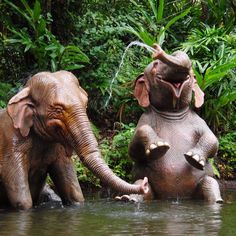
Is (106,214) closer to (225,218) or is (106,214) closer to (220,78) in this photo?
(225,218)

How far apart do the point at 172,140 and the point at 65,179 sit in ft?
4.37

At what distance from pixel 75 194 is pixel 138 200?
0.63 metres

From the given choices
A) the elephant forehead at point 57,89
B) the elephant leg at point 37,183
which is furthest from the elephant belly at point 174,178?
the elephant forehead at point 57,89

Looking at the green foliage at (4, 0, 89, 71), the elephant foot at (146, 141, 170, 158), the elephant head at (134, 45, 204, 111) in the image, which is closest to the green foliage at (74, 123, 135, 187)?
the green foliage at (4, 0, 89, 71)

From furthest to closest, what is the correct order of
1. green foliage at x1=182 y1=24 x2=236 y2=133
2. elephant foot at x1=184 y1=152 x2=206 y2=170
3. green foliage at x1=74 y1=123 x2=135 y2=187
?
1. green foliage at x1=182 y1=24 x2=236 y2=133
2. green foliage at x1=74 y1=123 x2=135 y2=187
3. elephant foot at x1=184 y1=152 x2=206 y2=170

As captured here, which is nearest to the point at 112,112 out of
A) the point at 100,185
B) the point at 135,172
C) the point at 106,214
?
the point at 100,185

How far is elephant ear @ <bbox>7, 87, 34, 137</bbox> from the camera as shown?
7.11 metres

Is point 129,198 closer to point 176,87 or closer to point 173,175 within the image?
point 173,175

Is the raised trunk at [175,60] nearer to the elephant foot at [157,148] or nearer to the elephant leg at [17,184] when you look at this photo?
the elephant foot at [157,148]

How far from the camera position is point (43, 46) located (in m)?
11.2

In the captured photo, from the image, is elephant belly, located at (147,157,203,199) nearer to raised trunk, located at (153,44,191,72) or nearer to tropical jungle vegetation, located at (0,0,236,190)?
raised trunk, located at (153,44,191,72)

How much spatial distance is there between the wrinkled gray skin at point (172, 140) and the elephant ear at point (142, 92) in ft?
0.04

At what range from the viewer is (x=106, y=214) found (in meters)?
6.43

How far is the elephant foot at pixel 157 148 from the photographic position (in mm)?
7738
